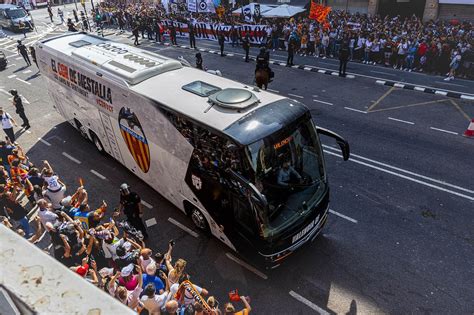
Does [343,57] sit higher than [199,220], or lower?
higher

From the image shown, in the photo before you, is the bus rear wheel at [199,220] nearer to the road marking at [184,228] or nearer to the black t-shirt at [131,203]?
the road marking at [184,228]

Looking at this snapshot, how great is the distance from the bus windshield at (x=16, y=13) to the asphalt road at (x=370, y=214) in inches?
990

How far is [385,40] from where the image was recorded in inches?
815

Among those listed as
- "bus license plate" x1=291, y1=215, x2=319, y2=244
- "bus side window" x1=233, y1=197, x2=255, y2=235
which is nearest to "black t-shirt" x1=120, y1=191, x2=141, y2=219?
"bus side window" x1=233, y1=197, x2=255, y2=235

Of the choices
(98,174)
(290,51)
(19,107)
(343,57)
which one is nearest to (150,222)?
(98,174)

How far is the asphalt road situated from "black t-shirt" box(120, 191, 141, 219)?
1.11 meters

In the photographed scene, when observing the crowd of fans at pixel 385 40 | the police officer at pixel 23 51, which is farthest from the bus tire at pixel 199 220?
the police officer at pixel 23 51

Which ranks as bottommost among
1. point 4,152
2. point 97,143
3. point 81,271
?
point 97,143

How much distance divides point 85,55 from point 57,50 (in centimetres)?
192

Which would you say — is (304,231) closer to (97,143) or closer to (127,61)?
(127,61)

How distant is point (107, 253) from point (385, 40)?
20186 mm

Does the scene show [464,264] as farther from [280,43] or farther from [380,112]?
[280,43]

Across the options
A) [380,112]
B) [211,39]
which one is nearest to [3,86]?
[211,39]

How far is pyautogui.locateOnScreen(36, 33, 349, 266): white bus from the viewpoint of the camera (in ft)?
22.7
